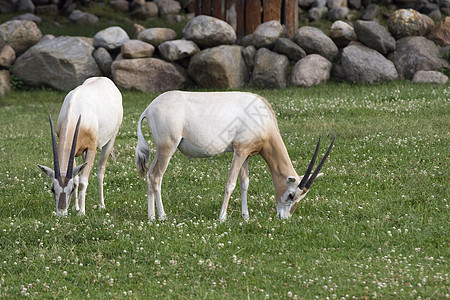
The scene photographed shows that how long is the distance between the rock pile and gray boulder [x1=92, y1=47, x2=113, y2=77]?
0.10 feet

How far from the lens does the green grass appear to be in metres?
7.69

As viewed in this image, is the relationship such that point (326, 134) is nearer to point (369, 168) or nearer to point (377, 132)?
point (377, 132)

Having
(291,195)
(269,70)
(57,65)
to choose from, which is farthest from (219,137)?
(57,65)

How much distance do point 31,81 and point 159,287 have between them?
1483 cm

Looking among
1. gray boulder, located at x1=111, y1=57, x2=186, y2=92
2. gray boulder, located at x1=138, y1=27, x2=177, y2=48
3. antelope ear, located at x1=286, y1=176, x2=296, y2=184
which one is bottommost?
gray boulder, located at x1=111, y1=57, x2=186, y2=92

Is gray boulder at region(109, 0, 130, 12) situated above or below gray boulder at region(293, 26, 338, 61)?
below

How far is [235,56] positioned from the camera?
19984mm

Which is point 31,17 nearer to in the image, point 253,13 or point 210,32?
point 210,32

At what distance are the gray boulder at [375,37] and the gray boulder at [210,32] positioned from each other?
3732 mm

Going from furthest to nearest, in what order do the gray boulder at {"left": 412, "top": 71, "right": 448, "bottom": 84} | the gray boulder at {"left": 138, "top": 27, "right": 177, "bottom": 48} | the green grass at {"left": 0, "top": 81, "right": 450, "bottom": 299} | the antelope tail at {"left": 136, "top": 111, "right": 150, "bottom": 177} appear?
the gray boulder at {"left": 138, "top": 27, "right": 177, "bottom": 48} → the gray boulder at {"left": 412, "top": 71, "right": 448, "bottom": 84} → the antelope tail at {"left": 136, "top": 111, "right": 150, "bottom": 177} → the green grass at {"left": 0, "top": 81, "right": 450, "bottom": 299}

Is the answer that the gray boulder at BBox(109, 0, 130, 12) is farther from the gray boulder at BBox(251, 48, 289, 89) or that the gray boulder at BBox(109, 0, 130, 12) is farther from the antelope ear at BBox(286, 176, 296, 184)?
the antelope ear at BBox(286, 176, 296, 184)

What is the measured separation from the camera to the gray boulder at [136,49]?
66.9ft

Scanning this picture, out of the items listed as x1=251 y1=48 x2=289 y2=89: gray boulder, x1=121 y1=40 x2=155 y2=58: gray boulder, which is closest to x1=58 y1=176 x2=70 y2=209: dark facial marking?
x1=251 y1=48 x2=289 y2=89: gray boulder

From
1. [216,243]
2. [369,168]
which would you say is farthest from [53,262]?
[369,168]
